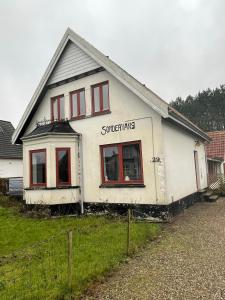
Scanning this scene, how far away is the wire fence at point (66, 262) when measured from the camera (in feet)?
17.7

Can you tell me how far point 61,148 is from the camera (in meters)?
13.7

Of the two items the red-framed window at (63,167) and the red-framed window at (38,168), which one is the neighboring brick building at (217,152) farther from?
the red-framed window at (38,168)

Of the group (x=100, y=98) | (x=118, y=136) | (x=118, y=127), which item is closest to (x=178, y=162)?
(x=118, y=136)

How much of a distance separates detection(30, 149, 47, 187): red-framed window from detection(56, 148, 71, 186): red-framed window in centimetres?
66

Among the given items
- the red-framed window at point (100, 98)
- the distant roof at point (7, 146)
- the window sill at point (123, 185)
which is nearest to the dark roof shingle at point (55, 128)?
the red-framed window at point (100, 98)

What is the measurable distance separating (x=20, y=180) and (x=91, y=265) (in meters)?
11.9

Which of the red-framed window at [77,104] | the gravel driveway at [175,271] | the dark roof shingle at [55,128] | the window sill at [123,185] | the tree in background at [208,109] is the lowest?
the gravel driveway at [175,271]

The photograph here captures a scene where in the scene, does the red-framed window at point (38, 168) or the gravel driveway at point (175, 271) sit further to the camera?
the red-framed window at point (38, 168)

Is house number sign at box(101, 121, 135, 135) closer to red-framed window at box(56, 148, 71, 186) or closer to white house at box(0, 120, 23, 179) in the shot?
red-framed window at box(56, 148, 71, 186)

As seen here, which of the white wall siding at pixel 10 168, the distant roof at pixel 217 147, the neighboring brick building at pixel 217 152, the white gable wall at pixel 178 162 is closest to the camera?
the white gable wall at pixel 178 162

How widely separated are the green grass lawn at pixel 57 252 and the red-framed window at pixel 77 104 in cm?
492

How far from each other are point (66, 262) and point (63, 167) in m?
7.29

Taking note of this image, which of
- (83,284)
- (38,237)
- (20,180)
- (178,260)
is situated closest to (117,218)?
(38,237)

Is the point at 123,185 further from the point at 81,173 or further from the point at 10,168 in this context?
the point at 10,168
